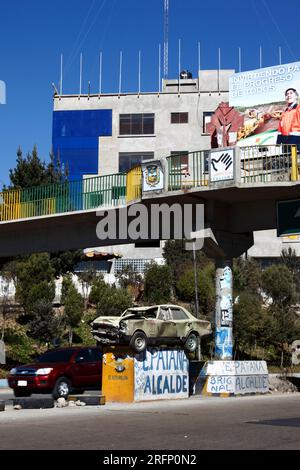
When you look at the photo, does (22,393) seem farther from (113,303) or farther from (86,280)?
(86,280)


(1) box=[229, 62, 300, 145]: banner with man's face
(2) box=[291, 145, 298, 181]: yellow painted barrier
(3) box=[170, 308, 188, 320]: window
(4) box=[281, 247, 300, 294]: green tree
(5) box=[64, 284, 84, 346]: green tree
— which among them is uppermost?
(1) box=[229, 62, 300, 145]: banner with man's face

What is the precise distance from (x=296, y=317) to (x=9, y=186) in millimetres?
23558

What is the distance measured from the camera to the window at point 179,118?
75312 mm

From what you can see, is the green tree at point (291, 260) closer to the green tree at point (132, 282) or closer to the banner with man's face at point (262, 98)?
the green tree at point (132, 282)

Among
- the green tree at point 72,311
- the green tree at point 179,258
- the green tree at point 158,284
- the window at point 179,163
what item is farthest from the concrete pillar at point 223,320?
the green tree at point 179,258

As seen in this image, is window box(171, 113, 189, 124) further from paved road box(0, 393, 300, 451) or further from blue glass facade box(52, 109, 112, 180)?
paved road box(0, 393, 300, 451)

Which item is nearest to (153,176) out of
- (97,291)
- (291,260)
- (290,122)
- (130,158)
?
(290,122)

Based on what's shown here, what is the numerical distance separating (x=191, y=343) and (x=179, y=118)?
179ft

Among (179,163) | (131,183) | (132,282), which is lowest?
(132,282)

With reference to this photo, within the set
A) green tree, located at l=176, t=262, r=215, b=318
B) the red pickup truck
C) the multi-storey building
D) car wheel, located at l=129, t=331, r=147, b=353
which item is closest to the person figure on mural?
car wheel, located at l=129, t=331, r=147, b=353

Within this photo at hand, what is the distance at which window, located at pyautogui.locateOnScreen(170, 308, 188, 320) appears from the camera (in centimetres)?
2356

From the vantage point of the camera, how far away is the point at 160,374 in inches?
842

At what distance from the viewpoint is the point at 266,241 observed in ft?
242
